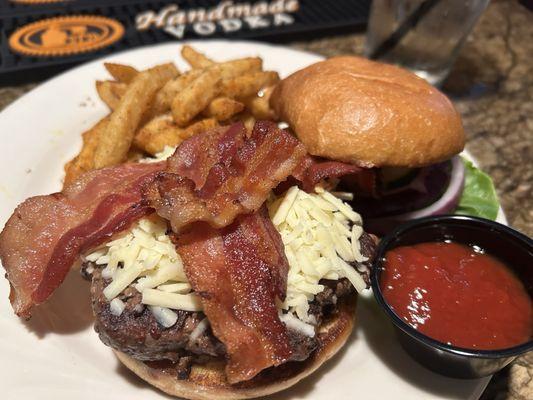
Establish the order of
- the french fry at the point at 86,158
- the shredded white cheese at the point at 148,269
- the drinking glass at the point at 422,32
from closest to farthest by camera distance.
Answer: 1. the shredded white cheese at the point at 148,269
2. the french fry at the point at 86,158
3. the drinking glass at the point at 422,32

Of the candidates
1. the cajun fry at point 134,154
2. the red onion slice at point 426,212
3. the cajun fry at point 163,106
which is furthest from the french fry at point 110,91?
the red onion slice at point 426,212

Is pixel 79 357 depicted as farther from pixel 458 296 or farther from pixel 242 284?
pixel 458 296

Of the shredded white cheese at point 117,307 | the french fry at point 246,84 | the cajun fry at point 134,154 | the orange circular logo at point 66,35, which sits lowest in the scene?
the orange circular logo at point 66,35

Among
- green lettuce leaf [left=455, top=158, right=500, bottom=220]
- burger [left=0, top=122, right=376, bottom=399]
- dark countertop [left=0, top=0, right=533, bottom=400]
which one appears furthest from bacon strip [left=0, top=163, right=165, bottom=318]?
dark countertop [left=0, top=0, right=533, bottom=400]

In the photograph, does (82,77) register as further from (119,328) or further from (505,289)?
(505,289)

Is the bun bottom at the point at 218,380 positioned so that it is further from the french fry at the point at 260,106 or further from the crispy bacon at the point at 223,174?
the french fry at the point at 260,106

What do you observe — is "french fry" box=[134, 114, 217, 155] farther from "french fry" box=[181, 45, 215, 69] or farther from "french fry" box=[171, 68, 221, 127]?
"french fry" box=[181, 45, 215, 69]

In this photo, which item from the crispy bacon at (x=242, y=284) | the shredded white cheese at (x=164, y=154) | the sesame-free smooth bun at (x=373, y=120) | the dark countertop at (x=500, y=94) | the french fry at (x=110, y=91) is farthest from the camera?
the dark countertop at (x=500, y=94)
